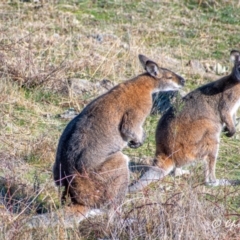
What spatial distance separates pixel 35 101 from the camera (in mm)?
10469

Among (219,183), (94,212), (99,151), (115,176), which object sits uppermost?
(99,151)

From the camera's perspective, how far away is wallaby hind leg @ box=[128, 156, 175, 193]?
7414 millimetres

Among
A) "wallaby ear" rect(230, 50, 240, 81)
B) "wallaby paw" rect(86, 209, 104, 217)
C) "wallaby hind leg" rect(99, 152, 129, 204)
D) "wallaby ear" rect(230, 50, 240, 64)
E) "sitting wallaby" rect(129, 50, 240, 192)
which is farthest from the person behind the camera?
"wallaby ear" rect(230, 50, 240, 64)

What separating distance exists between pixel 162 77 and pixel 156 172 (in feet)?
3.80

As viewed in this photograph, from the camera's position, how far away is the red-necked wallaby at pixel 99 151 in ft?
22.5

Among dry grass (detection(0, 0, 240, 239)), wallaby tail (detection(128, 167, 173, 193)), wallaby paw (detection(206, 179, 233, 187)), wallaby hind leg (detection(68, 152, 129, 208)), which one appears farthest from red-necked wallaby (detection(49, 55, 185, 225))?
wallaby paw (detection(206, 179, 233, 187))

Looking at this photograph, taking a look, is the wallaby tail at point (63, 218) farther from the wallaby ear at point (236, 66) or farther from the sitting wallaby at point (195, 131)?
the wallaby ear at point (236, 66)

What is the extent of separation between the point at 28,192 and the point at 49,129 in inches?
96.3

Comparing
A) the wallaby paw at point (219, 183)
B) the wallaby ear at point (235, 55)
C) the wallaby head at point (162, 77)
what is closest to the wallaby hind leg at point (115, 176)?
the wallaby paw at point (219, 183)

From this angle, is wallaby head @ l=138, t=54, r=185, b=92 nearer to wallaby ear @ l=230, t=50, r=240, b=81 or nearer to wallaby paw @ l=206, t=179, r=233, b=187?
wallaby ear @ l=230, t=50, r=240, b=81

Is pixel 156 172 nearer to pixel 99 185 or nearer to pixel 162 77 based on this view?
pixel 162 77

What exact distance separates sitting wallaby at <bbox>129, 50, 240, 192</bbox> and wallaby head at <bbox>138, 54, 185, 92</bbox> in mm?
196

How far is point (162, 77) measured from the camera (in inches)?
343

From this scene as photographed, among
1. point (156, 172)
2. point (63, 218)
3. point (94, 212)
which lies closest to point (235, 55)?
point (156, 172)
